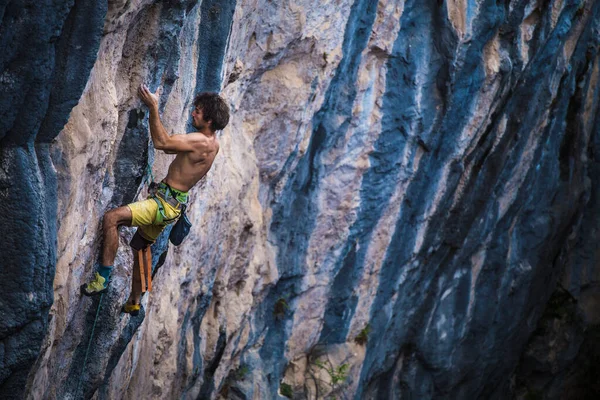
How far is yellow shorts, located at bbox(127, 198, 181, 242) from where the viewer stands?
5.55 metres

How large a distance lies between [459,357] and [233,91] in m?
7.57

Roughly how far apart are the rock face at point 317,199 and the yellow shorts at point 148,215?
26 centimetres

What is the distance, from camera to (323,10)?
798cm

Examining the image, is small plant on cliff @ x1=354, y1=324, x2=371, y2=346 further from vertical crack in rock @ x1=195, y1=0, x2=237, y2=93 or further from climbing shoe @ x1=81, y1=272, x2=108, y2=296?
climbing shoe @ x1=81, y1=272, x2=108, y2=296

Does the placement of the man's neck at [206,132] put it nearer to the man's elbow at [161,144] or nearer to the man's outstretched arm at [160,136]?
the man's outstretched arm at [160,136]

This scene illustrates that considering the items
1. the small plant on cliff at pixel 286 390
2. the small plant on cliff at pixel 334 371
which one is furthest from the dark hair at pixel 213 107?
the small plant on cliff at pixel 334 371

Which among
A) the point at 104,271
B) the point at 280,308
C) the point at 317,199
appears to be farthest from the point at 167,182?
the point at 280,308

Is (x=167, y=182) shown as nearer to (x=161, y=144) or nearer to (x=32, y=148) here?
(x=161, y=144)

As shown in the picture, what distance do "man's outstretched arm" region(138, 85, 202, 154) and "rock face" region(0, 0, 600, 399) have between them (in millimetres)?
219

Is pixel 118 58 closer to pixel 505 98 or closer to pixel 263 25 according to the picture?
pixel 263 25

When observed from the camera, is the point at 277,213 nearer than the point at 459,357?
Yes

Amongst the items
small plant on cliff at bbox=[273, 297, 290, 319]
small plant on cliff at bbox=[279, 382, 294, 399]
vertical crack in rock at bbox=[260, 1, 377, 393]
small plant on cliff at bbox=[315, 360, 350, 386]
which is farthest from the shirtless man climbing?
small plant on cliff at bbox=[315, 360, 350, 386]

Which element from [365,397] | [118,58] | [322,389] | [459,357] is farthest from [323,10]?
[459,357]

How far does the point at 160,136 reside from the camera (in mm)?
5293
